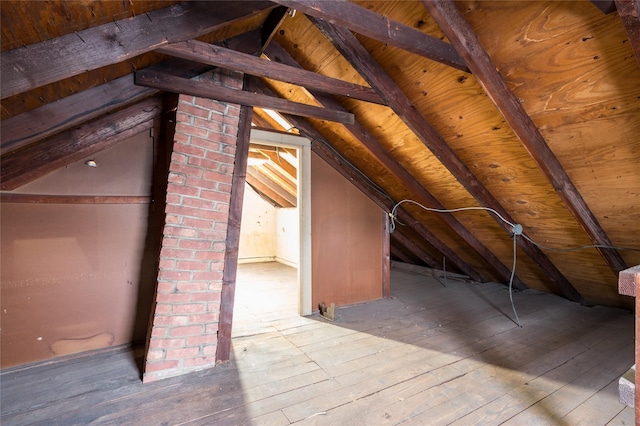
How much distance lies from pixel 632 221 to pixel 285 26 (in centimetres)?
289

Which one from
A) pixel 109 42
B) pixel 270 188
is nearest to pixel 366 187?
pixel 109 42

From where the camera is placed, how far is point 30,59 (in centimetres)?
103

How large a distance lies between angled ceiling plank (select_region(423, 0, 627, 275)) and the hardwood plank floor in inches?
41.0

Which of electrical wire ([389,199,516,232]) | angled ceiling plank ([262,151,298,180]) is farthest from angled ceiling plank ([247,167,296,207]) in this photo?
electrical wire ([389,199,516,232])

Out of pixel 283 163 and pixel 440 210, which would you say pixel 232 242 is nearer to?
pixel 440 210

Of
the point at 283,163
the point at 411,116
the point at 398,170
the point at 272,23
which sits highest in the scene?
the point at 272,23

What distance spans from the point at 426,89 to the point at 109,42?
1794 millimetres

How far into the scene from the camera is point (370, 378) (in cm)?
181

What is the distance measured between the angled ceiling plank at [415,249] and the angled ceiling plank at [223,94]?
7.32 feet

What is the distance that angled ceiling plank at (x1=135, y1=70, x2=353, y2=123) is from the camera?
1775 millimetres

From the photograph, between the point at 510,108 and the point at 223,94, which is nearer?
the point at 510,108

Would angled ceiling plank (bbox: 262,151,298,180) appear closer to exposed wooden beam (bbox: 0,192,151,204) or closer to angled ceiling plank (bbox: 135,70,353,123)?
angled ceiling plank (bbox: 135,70,353,123)

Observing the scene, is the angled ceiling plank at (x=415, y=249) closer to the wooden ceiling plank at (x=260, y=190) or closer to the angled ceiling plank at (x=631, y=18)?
the angled ceiling plank at (x=631, y=18)

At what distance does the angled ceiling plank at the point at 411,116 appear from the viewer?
1.76 m
